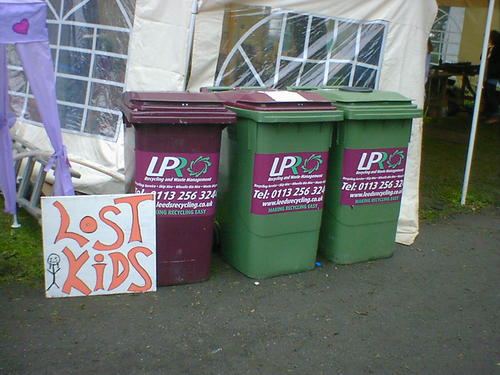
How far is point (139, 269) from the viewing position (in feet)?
13.9

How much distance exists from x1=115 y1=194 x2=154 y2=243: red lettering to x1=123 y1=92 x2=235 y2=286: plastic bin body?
71mm

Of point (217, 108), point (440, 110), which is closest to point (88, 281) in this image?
point (217, 108)

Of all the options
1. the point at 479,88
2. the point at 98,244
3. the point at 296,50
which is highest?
the point at 296,50

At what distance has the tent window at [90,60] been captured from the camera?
5.75 metres

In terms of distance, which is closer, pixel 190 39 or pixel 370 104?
pixel 370 104

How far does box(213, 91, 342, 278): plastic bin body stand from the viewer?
4.32m

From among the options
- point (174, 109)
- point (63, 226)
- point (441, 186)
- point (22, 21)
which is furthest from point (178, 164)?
point (441, 186)

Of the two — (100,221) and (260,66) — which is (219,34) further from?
(100,221)

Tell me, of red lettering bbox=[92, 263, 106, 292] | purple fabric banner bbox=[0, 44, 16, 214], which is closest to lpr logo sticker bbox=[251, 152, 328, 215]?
red lettering bbox=[92, 263, 106, 292]

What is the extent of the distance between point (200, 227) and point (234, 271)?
2.00 feet

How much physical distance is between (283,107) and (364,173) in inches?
35.5

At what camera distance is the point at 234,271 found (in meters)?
4.75

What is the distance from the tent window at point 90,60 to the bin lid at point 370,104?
206 cm

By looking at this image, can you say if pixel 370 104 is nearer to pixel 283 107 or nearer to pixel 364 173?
pixel 364 173
